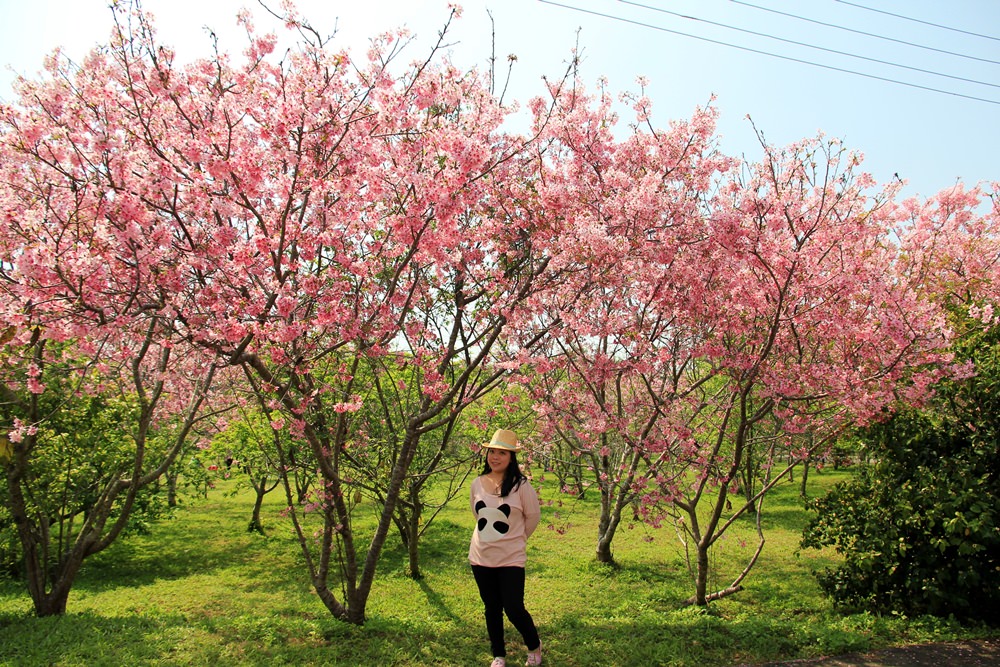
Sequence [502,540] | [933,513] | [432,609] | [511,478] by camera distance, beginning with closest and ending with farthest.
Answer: [502,540] < [511,478] < [933,513] < [432,609]

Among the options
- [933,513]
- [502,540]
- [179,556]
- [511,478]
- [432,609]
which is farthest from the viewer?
[179,556]

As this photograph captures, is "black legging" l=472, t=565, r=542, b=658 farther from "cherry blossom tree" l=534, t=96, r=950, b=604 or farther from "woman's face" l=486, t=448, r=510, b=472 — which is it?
"cherry blossom tree" l=534, t=96, r=950, b=604

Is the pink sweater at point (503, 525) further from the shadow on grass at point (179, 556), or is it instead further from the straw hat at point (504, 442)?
the shadow on grass at point (179, 556)

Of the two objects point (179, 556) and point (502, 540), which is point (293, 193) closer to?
point (502, 540)

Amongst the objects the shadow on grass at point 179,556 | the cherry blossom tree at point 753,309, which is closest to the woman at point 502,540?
the cherry blossom tree at point 753,309

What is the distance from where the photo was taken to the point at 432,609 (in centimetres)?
748

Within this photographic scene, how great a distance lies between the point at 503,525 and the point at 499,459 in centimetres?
45

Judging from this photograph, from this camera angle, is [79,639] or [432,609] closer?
[79,639]

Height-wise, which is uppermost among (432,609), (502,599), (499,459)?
(499,459)

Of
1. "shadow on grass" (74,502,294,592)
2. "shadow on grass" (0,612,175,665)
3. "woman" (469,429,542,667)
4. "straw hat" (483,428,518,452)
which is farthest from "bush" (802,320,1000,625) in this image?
"shadow on grass" (74,502,294,592)

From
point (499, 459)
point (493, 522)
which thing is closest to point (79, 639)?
point (493, 522)

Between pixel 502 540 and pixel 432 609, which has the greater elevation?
pixel 502 540

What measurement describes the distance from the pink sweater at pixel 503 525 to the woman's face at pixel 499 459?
5.9 inches

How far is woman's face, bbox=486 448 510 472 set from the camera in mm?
4328
